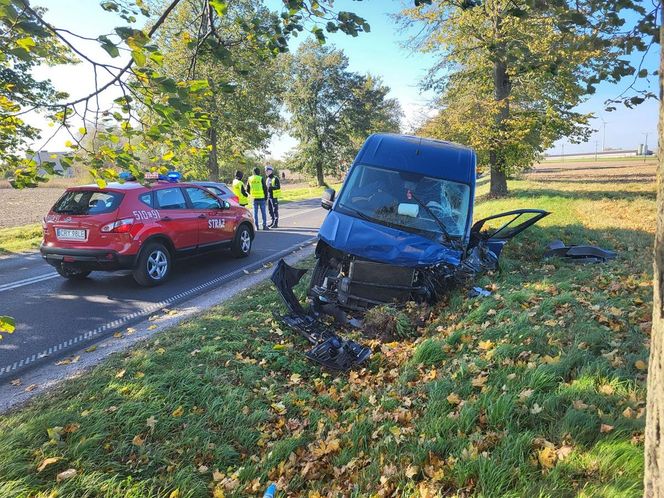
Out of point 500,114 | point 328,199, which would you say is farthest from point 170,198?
point 500,114

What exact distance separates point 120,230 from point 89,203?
69 centimetres

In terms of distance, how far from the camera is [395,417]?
3047 millimetres

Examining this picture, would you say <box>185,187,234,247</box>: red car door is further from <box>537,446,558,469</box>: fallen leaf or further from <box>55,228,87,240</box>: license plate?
<box>537,446,558,469</box>: fallen leaf

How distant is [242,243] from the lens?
30.3 ft

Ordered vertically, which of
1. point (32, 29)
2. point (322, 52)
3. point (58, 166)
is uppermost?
point (322, 52)

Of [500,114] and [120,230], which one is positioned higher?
[500,114]

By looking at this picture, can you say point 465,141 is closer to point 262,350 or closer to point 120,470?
point 262,350

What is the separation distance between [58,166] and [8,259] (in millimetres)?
8435

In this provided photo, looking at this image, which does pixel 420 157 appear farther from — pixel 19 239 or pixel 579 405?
pixel 19 239

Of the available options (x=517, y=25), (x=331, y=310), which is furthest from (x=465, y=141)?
(x=331, y=310)

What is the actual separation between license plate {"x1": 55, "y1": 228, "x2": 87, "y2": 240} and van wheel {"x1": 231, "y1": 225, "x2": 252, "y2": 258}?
304 cm

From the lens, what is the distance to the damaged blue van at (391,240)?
475 centimetres

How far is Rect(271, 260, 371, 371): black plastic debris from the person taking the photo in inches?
157

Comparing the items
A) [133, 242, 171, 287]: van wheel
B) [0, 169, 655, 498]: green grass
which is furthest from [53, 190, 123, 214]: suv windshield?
[0, 169, 655, 498]: green grass
